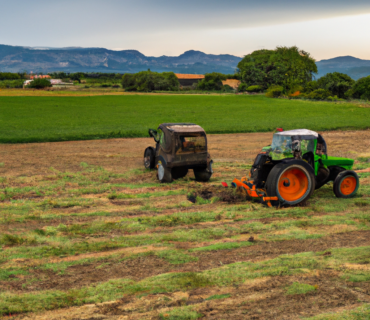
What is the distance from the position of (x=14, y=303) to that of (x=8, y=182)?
27.9 feet

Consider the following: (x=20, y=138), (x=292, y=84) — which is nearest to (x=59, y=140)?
(x=20, y=138)

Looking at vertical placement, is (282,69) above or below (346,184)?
above

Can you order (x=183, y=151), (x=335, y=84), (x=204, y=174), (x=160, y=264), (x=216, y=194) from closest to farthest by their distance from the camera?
(x=160, y=264)
(x=216, y=194)
(x=183, y=151)
(x=204, y=174)
(x=335, y=84)

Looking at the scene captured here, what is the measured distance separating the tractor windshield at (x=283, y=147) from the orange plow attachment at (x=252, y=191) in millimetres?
975

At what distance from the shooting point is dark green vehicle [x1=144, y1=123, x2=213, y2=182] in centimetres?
1238

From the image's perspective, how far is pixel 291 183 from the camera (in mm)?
9648

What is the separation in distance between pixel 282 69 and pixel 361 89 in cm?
2324

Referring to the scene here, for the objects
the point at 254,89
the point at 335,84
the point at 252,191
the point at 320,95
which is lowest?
the point at 252,191

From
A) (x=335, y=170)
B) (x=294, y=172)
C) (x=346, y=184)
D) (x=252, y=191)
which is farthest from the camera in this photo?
(x=335, y=170)

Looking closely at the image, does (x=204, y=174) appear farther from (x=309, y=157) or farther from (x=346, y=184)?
(x=346, y=184)

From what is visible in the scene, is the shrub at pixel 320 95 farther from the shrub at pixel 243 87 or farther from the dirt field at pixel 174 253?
the dirt field at pixel 174 253

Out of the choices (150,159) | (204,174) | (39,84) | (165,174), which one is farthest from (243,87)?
(165,174)

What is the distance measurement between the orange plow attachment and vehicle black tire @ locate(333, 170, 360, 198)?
226 centimetres

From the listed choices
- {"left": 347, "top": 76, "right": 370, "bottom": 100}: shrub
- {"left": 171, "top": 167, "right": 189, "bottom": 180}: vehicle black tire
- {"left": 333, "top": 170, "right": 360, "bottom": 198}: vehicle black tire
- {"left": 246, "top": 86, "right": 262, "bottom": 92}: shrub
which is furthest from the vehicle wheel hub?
{"left": 246, "top": 86, "right": 262, "bottom": 92}: shrub
